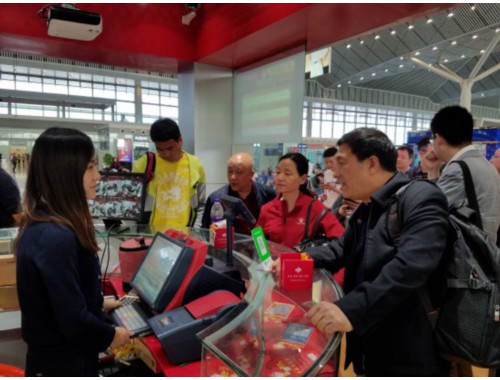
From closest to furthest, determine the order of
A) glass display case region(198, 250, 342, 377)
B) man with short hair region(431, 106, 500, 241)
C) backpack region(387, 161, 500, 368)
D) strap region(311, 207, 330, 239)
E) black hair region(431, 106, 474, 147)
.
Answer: glass display case region(198, 250, 342, 377) < backpack region(387, 161, 500, 368) < man with short hair region(431, 106, 500, 241) < black hair region(431, 106, 474, 147) < strap region(311, 207, 330, 239)

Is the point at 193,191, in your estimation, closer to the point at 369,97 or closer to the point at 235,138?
the point at 235,138

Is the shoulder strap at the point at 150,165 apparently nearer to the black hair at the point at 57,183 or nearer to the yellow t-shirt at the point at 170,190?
the yellow t-shirt at the point at 170,190

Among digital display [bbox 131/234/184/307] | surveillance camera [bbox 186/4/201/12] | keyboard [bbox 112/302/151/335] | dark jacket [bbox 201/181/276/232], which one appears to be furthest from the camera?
surveillance camera [bbox 186/4/201/12]

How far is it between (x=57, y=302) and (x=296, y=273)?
2.77 ft

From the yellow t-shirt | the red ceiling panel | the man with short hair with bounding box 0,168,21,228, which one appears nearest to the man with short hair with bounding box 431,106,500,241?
the red ceiling panel

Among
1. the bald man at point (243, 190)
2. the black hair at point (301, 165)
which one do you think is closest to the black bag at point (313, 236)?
the black hair at point (301, 165)

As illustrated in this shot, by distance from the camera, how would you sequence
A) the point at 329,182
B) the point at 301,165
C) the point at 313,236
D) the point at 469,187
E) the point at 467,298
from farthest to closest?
1. the point at 329,182
2. the point at 301,165
3. the point at 313,236
4. the point at 469,187
5. the point at 467,298

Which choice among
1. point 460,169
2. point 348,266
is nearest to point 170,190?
point 348,266

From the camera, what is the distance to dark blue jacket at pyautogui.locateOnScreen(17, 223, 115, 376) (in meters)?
1.08

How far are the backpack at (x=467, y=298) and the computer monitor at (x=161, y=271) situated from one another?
2.73 feet

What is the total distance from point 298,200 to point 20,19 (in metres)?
3.38

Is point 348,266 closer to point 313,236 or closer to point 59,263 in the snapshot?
point 313,236

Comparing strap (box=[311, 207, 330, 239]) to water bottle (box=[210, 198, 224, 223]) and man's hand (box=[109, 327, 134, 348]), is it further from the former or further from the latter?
man's hand (box=[109, 327, 134, 348])

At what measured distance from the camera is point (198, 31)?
4387 millimetres
